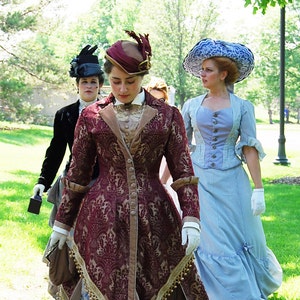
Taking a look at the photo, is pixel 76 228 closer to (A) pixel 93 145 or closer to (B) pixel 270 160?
(A) pixel 93 145

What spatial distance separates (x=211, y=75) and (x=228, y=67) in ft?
0.46

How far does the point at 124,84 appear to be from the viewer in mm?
3152

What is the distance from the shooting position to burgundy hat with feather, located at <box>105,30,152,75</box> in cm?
309

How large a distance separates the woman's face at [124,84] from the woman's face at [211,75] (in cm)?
156

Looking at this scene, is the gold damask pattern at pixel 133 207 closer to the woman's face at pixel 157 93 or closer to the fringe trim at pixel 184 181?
the fringe trim at pixel 184 181

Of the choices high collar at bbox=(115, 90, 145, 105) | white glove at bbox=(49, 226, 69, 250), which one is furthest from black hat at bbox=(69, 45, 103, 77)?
white glove at bbox=(49, 226, 69, 250)

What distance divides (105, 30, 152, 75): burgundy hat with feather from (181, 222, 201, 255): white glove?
0.75 metres

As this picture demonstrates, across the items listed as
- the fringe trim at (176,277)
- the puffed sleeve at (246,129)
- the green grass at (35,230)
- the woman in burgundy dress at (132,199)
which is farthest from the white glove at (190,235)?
the green grass at (35,230)

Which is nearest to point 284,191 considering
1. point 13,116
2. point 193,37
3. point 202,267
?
point 202,267

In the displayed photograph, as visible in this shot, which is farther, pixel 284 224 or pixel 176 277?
pixel 284 224

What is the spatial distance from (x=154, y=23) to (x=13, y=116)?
39.7 ft

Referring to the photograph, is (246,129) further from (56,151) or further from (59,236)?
(59,236)

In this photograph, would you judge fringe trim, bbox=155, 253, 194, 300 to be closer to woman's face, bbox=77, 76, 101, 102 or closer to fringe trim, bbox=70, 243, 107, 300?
fringe trim, bbox=70, 243, 107, 300

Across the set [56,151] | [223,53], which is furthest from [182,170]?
[223,53]
